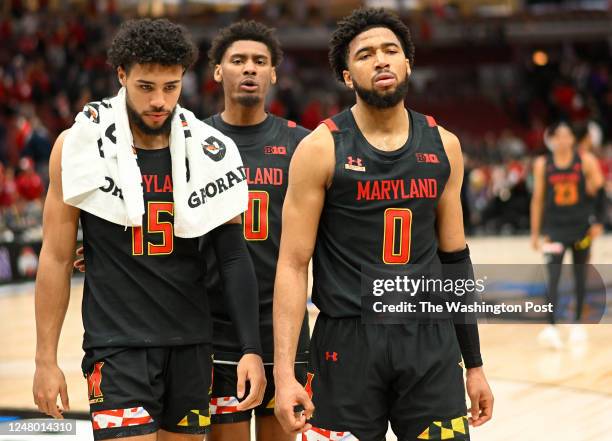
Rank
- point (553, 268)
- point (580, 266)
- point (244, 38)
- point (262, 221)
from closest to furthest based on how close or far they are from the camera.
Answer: point (262, 221)
point (244, 38)
point (553, 268)
point (580, 266)

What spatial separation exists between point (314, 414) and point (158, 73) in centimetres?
122

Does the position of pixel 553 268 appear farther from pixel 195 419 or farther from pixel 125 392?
pixel 125 392

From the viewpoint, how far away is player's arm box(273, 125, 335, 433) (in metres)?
3.21

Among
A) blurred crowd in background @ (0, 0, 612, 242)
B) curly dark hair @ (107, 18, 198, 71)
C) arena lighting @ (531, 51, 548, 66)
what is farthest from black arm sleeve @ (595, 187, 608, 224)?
arena lighting @ (531, 51, 548, 66)

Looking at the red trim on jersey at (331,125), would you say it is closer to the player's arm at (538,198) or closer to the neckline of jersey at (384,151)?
the neckline of jersey at (384,151)

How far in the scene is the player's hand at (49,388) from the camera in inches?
128

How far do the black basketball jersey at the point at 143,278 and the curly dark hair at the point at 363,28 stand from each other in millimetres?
728

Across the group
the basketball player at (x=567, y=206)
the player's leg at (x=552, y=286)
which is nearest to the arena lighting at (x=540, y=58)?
the basketball player at (x=567, y=206)

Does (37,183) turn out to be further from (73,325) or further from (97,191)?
(97,191)

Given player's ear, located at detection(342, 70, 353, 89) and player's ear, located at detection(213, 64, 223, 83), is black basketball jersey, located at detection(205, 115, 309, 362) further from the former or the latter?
player's ear, located at detection(342, 70, 353, 89)

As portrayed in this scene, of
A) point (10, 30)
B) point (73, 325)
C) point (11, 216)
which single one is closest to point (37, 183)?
point (11, 216)

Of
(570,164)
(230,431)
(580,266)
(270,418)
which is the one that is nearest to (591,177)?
(570,164)

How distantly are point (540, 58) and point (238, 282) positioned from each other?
26.5m

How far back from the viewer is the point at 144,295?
3342mm
